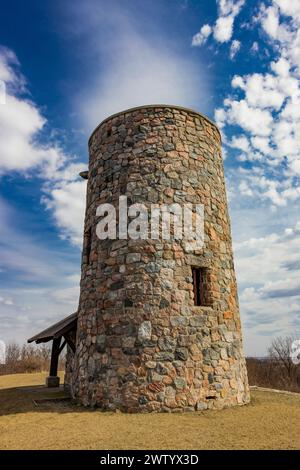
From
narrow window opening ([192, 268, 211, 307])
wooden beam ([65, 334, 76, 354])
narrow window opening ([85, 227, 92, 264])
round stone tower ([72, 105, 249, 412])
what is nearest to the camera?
round stone tower ([72, 105, 249, 412])

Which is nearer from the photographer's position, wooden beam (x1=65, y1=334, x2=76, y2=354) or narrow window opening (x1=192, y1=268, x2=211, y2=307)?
narrow window opening (x1=192, y1=268, x2=211, y2=307)

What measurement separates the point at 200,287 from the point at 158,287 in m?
1.18

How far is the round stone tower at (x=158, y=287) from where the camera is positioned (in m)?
6.82

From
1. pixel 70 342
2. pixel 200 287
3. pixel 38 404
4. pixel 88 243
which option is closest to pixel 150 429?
pixel 200 287

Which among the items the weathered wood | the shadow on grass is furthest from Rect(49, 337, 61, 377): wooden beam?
the shadow on grass

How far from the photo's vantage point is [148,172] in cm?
807

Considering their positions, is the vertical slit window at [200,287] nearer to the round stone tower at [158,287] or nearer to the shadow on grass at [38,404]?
the round stone tower at [158,287]

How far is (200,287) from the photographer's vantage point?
25.8ft

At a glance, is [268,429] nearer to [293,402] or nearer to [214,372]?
[214,372]

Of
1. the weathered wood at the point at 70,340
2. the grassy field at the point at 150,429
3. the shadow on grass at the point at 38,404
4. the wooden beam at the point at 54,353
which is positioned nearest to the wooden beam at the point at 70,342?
the weathered wood at the point at 70,340

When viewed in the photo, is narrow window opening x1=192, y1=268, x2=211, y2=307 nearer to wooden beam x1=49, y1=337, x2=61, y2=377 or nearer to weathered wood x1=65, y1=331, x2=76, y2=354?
weathered wood x1=65, y1=331, x2=76, y2=354

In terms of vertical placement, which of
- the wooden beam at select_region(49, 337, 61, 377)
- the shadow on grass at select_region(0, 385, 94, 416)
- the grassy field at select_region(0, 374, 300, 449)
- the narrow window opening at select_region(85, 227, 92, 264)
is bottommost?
the grassy field at select_region(0, 374, 300, 449)

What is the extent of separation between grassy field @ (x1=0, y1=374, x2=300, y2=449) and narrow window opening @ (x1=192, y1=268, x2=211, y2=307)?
7.45 ft

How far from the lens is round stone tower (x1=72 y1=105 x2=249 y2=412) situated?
22.4 feet
